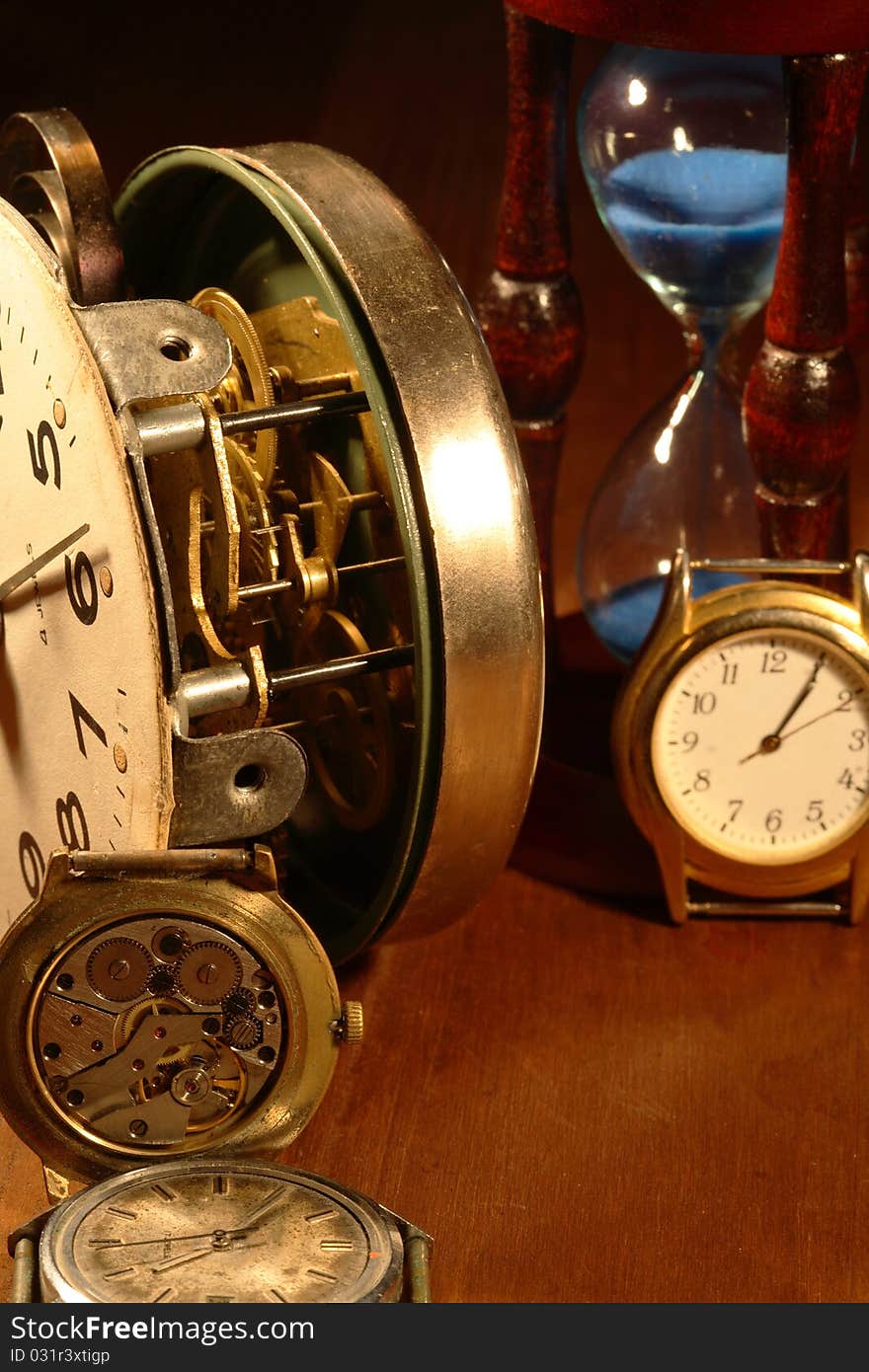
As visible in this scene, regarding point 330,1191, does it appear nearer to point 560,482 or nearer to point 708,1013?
point 708,1013

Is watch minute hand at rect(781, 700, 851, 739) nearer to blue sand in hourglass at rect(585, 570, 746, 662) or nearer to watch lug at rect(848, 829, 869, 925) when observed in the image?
watch lug at rect(848, 829, 869, 925)

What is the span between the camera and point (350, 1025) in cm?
97

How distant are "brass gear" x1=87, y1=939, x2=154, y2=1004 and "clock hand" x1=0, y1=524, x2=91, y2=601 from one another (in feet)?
0.71

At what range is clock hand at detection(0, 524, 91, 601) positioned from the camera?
1035mm

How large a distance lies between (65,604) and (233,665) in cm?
11

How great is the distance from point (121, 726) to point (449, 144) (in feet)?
5.43

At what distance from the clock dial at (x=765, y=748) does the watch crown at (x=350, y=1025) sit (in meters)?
0.39

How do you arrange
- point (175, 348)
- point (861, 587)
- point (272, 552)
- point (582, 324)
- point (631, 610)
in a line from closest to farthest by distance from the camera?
point (175, 348), point (272, 552), point (861, 587), point (582, 324), point (631, 610)

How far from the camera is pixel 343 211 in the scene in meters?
1.09

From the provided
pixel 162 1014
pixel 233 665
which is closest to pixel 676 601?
pixel 233 665

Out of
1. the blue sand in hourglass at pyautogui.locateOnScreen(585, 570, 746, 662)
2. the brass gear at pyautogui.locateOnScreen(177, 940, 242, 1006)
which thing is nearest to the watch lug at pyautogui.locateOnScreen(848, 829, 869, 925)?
the blue sand in hourglass at pyautogui.locateOnScreen(585, 570, 746, 662)

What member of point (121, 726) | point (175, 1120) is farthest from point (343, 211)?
point (175, 1120)

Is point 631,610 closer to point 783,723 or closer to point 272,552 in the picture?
point 783,723

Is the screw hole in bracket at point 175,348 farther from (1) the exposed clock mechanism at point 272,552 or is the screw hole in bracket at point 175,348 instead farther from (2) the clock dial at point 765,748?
(2) the clock dial at point 765,748
